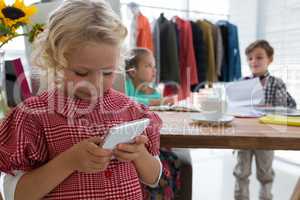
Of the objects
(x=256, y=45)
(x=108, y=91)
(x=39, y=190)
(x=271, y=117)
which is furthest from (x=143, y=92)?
(x=39, y=190)

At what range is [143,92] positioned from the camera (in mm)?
2045

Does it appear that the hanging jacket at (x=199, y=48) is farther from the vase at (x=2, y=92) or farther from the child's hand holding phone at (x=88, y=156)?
the child's hand holding phone at (x=88, y=156)

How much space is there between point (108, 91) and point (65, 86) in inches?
4.1

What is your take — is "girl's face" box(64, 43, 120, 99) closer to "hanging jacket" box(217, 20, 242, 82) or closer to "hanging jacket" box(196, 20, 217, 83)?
"hanging jacket" box(196, 20, 217, 83)

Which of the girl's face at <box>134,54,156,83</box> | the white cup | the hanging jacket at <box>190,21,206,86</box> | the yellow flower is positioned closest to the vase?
the yellow flower

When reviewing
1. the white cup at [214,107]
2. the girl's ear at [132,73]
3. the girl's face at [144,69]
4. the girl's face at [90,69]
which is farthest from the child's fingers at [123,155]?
the girl's face at [144,69]

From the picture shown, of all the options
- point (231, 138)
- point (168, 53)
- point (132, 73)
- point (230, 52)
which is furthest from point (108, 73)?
point (230, 52)

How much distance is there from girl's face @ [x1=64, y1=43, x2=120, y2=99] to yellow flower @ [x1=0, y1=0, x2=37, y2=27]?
0.28m

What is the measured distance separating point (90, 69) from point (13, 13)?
1.14 ft

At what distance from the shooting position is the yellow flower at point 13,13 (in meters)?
0.89

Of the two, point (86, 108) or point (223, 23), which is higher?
point (223, 23)

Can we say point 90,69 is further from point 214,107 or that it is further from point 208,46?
point 208,46

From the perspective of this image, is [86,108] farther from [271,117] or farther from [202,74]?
[202,74]

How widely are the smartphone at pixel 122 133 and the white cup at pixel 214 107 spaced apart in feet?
1.43
